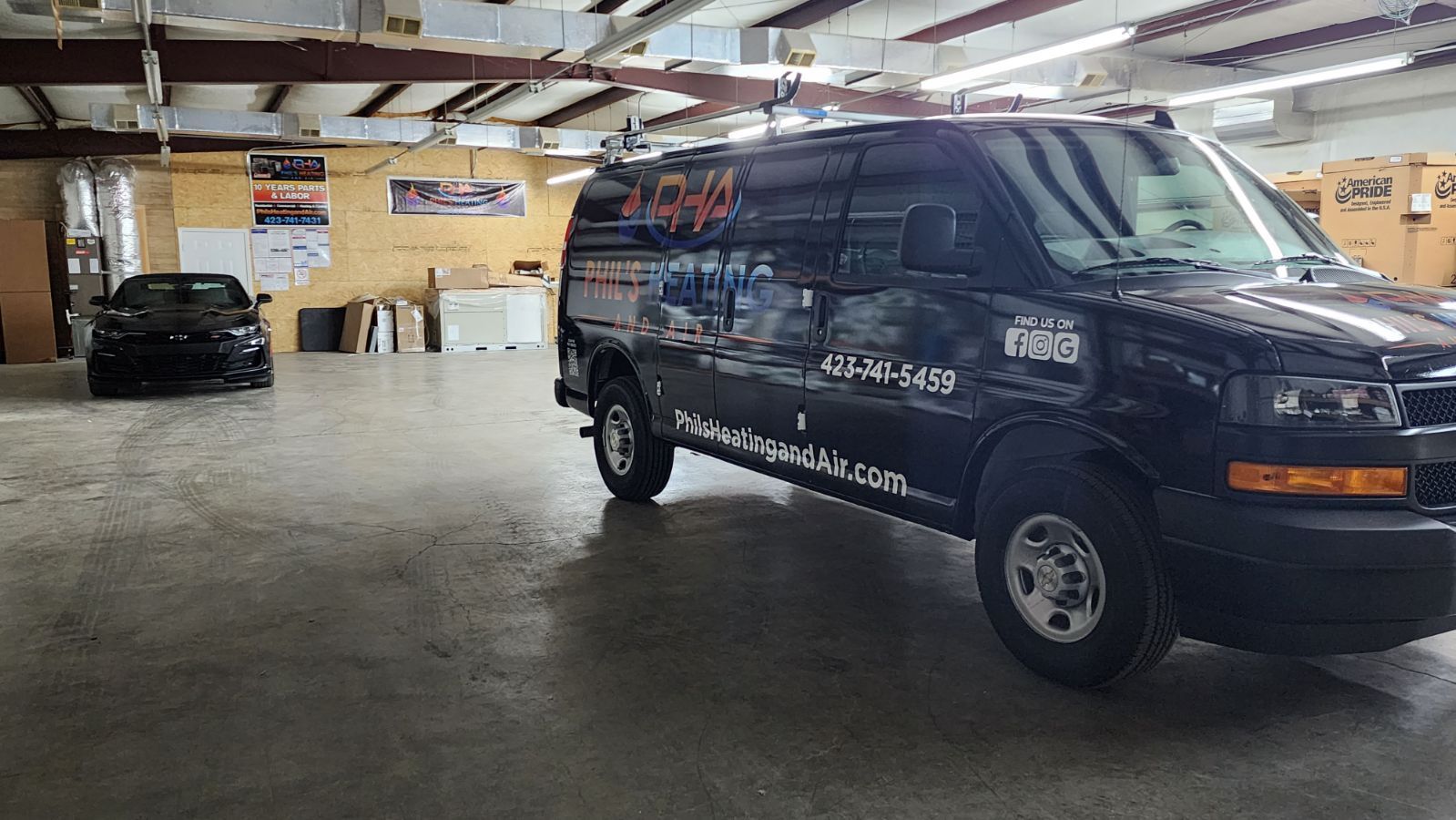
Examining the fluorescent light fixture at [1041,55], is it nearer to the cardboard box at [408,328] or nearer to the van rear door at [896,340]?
the van rear door at [896,340]

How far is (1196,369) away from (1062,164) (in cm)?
115

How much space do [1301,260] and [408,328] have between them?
643 inches

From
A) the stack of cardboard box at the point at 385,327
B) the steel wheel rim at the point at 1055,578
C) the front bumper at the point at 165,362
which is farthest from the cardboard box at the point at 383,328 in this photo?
the steel wheel rim at the point at 1055,578

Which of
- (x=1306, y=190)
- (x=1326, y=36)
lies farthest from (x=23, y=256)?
(x=1326, y=36)

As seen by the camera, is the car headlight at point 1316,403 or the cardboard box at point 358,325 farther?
the cardboard box at point 358,325

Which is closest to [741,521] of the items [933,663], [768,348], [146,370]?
[768,348]

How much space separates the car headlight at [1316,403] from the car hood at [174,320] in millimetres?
10797

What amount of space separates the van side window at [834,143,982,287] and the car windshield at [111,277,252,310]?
9.85 meters

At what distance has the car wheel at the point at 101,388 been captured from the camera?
10711 millimetres

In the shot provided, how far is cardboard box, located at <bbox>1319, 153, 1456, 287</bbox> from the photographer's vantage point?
1031cm

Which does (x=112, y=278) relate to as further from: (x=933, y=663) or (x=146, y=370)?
(x=933, y=663)

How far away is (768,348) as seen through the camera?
169 inches

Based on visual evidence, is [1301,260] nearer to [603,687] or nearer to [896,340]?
[896,340]

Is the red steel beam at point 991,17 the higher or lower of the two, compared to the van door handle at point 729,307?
higher
